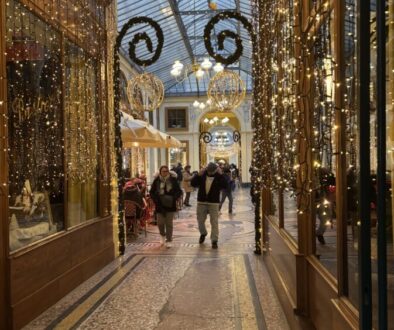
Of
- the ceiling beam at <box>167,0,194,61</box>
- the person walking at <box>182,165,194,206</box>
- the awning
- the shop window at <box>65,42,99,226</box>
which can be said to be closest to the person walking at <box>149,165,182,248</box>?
the awning

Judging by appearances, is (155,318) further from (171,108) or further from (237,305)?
(171,108)

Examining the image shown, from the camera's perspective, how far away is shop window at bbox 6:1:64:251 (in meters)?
4.65

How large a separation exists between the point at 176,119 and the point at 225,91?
18506 mm

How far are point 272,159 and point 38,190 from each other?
2741 millimetres

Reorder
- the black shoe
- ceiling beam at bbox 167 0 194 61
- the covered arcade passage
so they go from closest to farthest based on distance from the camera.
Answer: the covered arcade passage, the black shoe, ceiling beam at bbox 167 0 194 61

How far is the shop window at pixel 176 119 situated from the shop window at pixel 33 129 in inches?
900

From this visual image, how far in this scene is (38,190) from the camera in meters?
5.23

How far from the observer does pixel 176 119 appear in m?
28.9

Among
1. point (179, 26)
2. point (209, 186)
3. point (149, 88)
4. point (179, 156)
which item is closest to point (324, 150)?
point (209, 186)

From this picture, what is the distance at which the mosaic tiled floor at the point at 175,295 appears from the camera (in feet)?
14.9

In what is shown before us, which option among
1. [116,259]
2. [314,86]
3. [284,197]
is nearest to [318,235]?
[314,86]

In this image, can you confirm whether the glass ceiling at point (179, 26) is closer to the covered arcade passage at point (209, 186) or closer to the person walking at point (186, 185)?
the person walking at point (186, 185)

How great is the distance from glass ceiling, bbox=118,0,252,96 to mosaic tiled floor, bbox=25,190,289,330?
22.8 ft

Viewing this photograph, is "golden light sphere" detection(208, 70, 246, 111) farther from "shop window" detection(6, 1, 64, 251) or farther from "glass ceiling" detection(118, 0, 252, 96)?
"shop window" detection(6, 1, 64, 251)
